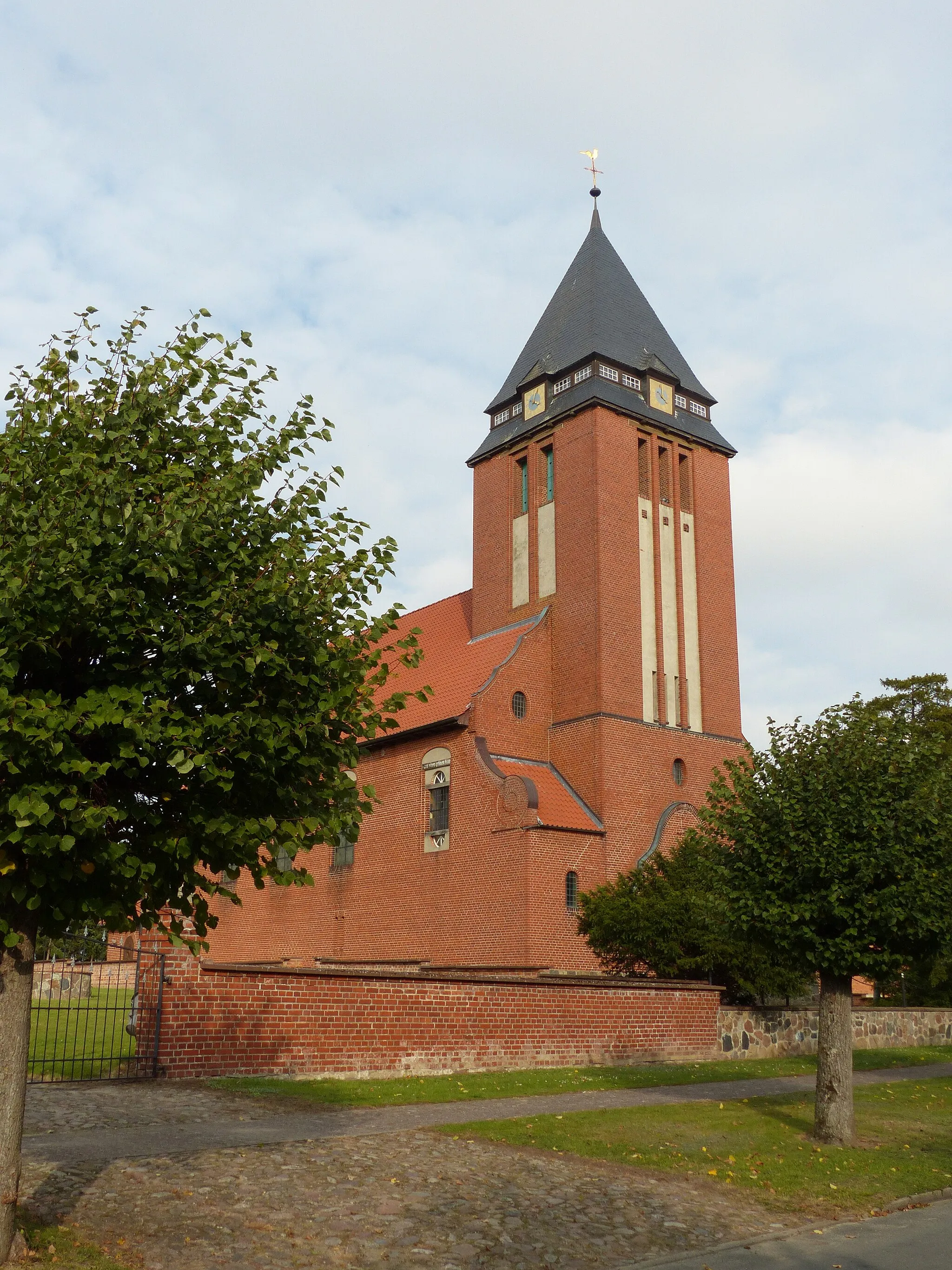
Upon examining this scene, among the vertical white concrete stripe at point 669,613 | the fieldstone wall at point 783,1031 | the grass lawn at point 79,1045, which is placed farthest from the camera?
the vertical white concrete stripe at point 669,613

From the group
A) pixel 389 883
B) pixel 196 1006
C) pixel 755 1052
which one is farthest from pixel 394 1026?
pixel 389 883

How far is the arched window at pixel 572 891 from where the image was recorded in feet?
94.4

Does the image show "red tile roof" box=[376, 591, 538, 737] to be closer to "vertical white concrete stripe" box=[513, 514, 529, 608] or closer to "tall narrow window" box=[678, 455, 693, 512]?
"vertical white concrete stripe" box=[513, 514, 529, 608]

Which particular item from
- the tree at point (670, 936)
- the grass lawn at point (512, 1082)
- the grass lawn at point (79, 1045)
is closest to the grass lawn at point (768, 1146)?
the grass lawn at point (512, 1082)

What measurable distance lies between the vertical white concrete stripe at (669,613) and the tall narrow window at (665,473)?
1.29 ft

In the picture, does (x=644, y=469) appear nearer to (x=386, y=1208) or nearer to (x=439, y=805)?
(x=439, y=805)

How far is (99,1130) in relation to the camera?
1095 centimetres

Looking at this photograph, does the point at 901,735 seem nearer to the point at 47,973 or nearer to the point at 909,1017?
the point at 909,1017

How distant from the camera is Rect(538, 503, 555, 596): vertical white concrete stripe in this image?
33.9 m

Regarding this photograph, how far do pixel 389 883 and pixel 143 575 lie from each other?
26.7m

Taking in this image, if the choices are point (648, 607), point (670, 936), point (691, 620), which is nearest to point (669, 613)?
point (691, 620)

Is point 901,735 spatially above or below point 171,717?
above

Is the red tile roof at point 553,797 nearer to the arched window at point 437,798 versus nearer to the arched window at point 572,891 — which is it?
the arched window at point 572,891

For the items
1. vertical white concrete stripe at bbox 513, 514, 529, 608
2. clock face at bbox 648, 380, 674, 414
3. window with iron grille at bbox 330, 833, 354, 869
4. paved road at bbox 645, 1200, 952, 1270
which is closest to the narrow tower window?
vertical white concrete stripe at bbox 513, 514, 529, 608
